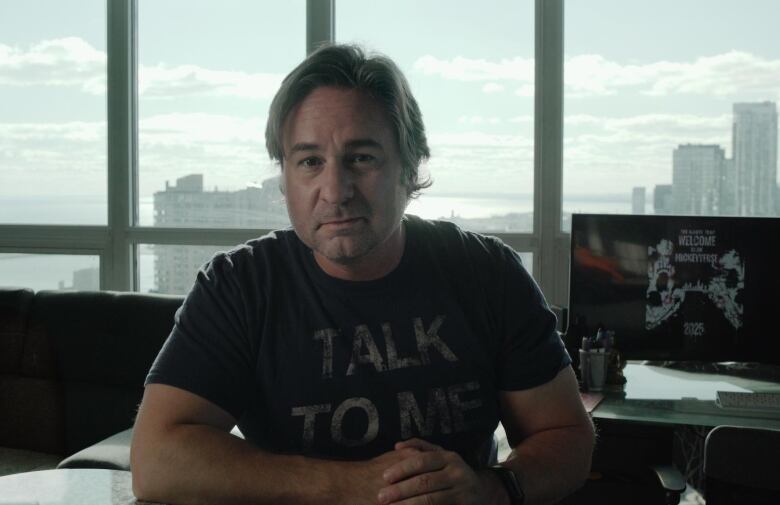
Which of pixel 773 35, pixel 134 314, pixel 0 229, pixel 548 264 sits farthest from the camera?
pixel 0 229

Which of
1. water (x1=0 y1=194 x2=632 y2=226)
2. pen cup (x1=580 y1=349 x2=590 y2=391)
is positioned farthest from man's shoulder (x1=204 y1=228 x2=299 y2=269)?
water (x1=0 y1=194 x2=632 y2=226)

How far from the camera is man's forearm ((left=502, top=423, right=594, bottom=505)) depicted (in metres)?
1.34

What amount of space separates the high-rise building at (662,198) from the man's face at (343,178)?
2.31 m

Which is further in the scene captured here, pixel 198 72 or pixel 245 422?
pixel 198 72

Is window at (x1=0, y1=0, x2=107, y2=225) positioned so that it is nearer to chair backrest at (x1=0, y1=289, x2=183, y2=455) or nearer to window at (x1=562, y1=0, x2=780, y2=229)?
chair backrest at (x1=0, y1=289, x2=183, y2=455)

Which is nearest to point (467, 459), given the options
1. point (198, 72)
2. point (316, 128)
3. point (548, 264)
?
point (316, 128)

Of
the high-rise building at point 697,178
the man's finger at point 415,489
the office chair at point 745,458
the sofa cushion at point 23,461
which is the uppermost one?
the high-rise building at point 697,178

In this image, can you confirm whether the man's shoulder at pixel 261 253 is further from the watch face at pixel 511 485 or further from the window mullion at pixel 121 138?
the window mullion at pixel 121 138

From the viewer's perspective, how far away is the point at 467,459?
1443 millimetres

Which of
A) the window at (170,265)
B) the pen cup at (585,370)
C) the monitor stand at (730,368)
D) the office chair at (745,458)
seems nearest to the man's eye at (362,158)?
the office chair at (745,458)

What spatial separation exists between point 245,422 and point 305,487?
0.93ft

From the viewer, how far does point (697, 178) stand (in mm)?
3455

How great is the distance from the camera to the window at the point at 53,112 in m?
4.24

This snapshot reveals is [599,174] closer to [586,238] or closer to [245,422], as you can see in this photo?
[586,238]
